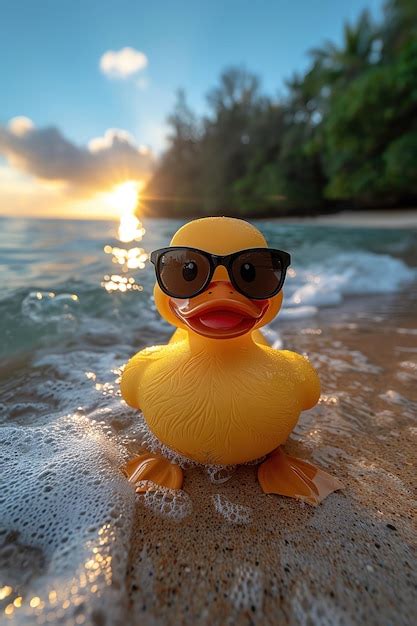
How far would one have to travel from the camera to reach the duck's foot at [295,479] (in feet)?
3.47

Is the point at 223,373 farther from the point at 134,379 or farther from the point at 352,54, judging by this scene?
the point at 352,54

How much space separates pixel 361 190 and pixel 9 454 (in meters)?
21.4

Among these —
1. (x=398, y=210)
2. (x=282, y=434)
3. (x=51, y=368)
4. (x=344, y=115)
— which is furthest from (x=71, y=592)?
(x=398, y=210)

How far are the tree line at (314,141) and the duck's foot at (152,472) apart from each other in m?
18.2

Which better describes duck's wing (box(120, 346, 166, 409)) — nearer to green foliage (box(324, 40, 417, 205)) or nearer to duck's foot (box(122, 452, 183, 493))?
duck's foot (box(122, 452, 183, 493))

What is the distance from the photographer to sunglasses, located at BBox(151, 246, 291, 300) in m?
0.97

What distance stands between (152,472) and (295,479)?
47 cm

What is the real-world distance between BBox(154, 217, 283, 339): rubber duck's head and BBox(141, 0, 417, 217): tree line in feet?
58.4

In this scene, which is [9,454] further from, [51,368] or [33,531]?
[51,368]

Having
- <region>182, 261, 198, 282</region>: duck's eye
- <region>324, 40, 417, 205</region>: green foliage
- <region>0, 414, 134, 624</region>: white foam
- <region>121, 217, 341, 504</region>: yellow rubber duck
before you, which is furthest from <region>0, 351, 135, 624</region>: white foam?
<region>324, 40, 417, 205</region>: green foliage

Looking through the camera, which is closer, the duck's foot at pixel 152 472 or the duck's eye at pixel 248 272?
the duck's eye at pixel 248 272

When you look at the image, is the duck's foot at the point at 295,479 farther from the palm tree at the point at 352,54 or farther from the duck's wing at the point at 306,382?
the palm tree at the point at 352,54

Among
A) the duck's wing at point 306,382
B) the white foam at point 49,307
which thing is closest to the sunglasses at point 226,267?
the duck's wing at point 306,382

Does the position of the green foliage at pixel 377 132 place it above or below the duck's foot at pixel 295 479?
above
